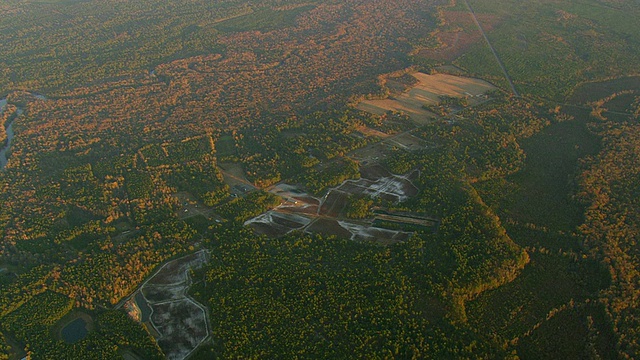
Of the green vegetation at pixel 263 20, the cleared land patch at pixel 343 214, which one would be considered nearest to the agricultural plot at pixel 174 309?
the cleared land patch at pixel 343 214

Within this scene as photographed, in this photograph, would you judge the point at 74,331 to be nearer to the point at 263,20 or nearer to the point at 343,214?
the point at 343,214

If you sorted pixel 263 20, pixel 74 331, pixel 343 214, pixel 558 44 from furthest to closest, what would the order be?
pixel 263 20
pixel 558 44
pixel 343 214
pixel 74 331

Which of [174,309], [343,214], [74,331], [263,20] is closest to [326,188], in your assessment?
[343,214]

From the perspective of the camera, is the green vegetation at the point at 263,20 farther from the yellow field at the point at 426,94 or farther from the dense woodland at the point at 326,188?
the yellow field at the point at 426,94

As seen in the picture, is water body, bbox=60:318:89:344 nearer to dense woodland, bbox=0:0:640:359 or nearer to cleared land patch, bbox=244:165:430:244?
dense woodland, bbox=0:0:640:359

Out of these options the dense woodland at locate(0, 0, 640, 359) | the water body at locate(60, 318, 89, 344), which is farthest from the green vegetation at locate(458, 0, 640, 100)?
the water body at locate(60, 318, 89, 344)

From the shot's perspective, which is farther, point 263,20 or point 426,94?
point 263,20

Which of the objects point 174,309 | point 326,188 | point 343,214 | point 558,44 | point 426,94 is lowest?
point 174,309
